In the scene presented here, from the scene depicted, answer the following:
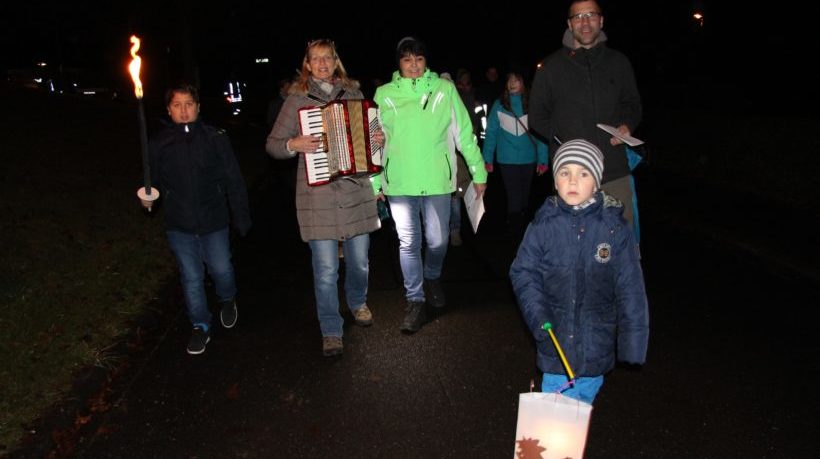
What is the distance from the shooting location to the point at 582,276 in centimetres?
321

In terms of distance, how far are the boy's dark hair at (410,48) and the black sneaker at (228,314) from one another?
2.35 m

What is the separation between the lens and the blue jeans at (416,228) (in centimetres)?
536

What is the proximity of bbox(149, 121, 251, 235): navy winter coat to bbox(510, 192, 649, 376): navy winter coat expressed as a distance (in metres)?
2.55

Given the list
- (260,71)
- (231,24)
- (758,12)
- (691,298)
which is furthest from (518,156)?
(260,71)

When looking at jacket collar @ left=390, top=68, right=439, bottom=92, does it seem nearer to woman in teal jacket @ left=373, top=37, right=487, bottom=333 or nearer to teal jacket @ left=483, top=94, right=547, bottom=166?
woman in teal jacket @ left=373, top=37, right=487, bottom=333

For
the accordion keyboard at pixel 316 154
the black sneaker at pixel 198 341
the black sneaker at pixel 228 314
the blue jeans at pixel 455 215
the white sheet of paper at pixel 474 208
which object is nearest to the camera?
the accordion keyboard at pixel 316 154

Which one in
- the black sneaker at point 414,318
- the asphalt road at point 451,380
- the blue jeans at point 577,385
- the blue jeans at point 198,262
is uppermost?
the blue jeans at point 198,262

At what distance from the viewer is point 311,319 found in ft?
19.6

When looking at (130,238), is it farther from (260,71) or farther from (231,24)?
(260,71)

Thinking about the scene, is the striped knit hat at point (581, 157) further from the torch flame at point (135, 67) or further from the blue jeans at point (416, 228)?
the torch flame at point (135, 67)

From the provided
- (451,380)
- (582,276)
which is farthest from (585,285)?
(451,380)

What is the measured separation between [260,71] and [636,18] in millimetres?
36059

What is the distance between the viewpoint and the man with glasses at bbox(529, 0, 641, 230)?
4.80m

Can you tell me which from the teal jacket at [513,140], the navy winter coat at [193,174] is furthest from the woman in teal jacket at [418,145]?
the teal jacket at [513,140]
